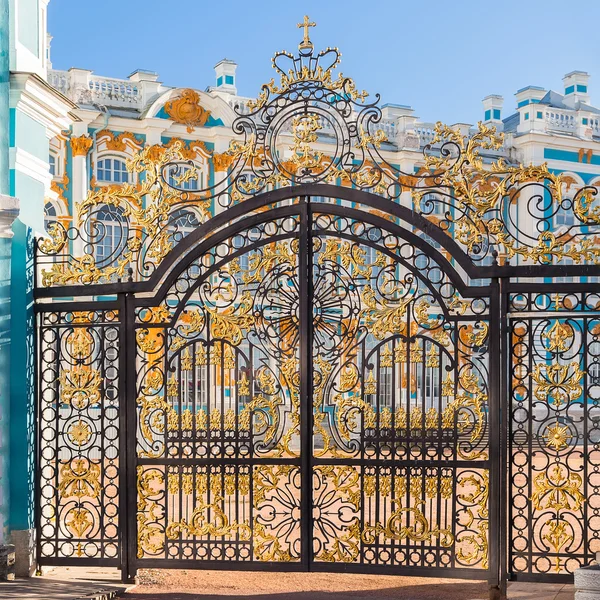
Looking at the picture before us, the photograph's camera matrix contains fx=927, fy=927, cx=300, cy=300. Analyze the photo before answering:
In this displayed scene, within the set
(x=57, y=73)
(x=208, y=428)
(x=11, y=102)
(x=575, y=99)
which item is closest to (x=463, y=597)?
(x=208, y=428)

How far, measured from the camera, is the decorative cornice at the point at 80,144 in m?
17.7

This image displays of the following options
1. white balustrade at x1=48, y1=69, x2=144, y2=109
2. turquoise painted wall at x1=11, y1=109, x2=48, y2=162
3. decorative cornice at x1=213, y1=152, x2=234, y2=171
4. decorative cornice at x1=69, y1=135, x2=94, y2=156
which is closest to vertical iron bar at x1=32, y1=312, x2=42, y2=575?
turquoise painted wall at x1=11, y1=109, x2=48, y2=162

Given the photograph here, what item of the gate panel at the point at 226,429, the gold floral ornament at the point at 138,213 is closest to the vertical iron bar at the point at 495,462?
the gate panel at the point at 226,429

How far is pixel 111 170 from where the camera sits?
18328 mm

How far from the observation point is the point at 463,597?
19.5 ft

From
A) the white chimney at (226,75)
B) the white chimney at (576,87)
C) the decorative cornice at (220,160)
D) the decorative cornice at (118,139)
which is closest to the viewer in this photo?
the decorative cornice at (118,139)

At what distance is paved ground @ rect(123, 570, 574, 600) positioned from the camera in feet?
19.3

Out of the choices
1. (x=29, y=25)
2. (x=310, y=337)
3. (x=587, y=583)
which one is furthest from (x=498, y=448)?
(x=29, y=25)

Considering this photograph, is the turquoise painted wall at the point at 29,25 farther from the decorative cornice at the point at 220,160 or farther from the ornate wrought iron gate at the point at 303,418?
the decorative cornice at the point at 220,160

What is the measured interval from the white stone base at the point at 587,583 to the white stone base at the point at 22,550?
3399mm

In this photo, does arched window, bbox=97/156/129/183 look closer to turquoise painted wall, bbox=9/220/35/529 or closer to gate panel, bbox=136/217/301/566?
turquoise painted wall, bbox=9/220/35/529

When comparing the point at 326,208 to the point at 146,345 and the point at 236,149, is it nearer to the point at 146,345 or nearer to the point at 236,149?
the point at 236,149

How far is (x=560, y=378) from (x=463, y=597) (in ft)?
5.05

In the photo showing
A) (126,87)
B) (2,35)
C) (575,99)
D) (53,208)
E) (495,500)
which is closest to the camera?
(495,500)
